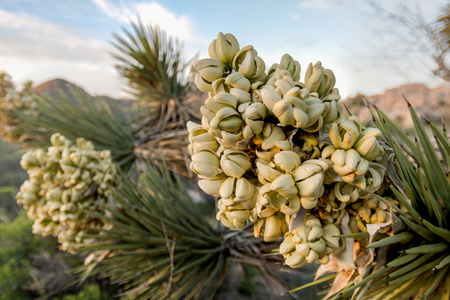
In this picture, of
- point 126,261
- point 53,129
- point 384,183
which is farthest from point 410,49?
point 53,129

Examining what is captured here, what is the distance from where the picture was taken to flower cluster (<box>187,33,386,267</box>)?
0.50 m

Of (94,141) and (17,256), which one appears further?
(17,256)

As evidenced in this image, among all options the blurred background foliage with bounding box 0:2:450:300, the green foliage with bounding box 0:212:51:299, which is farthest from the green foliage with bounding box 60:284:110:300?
the green foliage with bounding box 0:212:51:299

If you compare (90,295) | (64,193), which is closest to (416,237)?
(64,193)

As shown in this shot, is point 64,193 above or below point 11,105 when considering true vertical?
below

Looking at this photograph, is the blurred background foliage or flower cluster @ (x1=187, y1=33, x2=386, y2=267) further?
the blurred background foliage

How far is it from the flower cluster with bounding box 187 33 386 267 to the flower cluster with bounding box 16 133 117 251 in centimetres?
74

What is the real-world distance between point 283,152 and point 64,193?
0.90m

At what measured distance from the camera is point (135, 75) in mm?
2982

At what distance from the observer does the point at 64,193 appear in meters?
1.08

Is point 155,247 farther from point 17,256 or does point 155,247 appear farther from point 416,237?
point 17,256

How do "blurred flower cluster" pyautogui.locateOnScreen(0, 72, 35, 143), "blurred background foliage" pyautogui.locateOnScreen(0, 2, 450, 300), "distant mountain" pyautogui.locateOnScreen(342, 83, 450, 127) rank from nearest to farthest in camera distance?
"blurred background foliage" pyautogui.locateOnScreen(0, 2, 450, 300), "blurred flower cluster" pyautogui.locateOnScreen(0, 72, 35, 143), "distant mountain" pyautogui.locateOnScreen(342, 83, 450, 127)

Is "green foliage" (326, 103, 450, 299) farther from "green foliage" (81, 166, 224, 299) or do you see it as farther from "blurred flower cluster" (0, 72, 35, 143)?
"blurred flower cluster" (0, 72, 35, 143)

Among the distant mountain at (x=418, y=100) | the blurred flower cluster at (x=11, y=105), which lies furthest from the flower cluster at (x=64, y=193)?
the distant mountain at (x=418, y=100)
